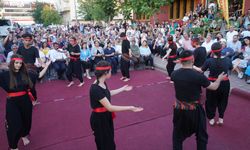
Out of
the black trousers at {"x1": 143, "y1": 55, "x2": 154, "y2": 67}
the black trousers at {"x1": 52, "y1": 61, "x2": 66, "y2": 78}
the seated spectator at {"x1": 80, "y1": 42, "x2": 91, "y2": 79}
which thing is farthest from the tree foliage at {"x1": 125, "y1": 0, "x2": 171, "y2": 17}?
the black trousers at {"x1": 52, "y1": 61, "x2": 66, "y2": 78}

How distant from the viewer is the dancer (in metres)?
3.15

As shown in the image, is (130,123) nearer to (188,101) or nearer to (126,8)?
(188,101)

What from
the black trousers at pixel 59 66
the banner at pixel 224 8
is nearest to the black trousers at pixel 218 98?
the black trousers at pixel 59 66

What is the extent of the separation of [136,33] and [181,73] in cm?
1226

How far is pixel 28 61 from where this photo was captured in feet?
19.7

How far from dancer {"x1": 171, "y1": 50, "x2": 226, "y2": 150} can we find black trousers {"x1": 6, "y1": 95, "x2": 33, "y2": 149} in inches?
98.4

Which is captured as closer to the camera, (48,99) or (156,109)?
(156,109)

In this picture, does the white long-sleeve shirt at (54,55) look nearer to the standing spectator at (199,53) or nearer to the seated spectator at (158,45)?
the standing spectator at (199,53)

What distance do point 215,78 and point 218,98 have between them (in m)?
0.42

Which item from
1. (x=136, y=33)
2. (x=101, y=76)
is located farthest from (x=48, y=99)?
(x=136, y=33)

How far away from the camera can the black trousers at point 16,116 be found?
12.3ft

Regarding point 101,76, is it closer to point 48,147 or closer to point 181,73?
point 181,73

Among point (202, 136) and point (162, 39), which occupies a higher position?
point (162, 39)

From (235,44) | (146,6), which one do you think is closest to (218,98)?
(235,44)
